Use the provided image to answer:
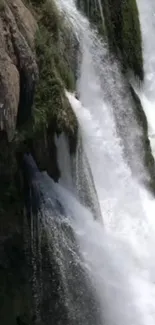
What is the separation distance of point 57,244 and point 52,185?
64 centimetres

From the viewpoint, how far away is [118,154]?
1023 centimetres

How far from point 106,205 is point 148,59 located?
4.70m

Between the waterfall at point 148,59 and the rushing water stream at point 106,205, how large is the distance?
147 cm

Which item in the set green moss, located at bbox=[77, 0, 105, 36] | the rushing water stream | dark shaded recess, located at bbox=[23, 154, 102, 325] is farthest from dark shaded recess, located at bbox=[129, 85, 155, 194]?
dark shaded recess, located at bbox=[23, 154, 102, 325]

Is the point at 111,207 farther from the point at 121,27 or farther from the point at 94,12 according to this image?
the point at 121,27

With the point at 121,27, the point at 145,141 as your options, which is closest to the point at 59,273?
the point at 145,141

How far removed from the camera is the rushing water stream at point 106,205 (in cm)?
827

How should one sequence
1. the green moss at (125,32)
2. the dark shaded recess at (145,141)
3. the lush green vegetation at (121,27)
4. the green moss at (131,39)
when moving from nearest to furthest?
the lush green vegetation at (121,27) < the dark shaded recess at (145,141) < the green moss at (125,32) < the green moss at (131,39)

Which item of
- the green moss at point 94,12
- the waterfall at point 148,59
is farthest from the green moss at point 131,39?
the green moss at point 94,12

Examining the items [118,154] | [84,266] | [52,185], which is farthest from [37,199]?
[118,154]

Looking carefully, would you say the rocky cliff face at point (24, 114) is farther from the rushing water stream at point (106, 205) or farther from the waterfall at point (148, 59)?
the waterfall at point (148, 59)

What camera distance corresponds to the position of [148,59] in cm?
1372

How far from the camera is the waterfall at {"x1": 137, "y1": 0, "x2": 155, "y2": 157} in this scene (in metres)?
13.1

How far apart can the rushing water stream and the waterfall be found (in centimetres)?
147
